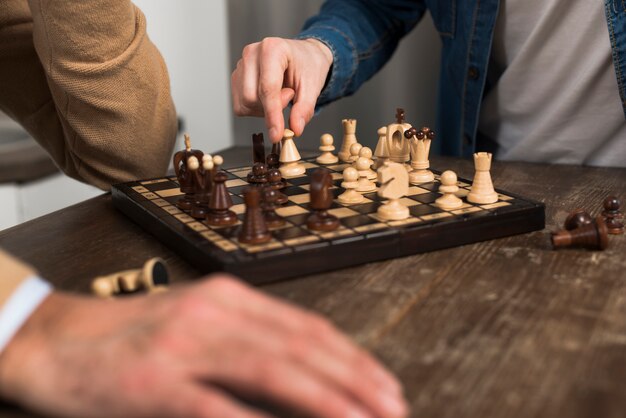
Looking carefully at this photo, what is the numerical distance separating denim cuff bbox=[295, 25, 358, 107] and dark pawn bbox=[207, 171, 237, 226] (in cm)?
86

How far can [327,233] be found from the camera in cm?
106

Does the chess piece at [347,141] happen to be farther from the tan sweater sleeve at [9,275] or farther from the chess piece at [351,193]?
the tan sweater sleeve at [9,275]

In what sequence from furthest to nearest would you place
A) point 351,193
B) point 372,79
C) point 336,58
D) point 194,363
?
1. point 372,79
2. point 336,58
3. point 351,193
4. point 194,363

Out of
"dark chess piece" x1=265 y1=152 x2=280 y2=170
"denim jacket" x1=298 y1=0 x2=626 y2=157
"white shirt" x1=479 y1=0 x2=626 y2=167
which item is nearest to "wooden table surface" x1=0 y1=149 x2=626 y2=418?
"dark chess piece" x1=265 y1=152 x2=280 y2=170

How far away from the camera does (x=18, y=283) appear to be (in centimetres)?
76

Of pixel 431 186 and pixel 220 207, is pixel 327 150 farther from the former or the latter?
pixel 220 207

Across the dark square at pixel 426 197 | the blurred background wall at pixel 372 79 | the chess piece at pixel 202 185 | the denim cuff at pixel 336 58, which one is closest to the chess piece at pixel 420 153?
the dark square at pixel 426 197

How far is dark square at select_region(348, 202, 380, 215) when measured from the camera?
3.88ft

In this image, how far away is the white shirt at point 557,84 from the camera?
1.85 metres

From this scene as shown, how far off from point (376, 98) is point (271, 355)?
7.30 feet

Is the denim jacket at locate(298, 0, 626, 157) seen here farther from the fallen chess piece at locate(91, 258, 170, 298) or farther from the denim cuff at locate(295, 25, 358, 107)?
the fallen chess piece at locate(91, 258, 170, 298)

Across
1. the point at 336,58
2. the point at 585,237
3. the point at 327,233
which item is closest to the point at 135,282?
the point at 327,233

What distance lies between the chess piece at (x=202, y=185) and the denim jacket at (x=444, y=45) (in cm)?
78

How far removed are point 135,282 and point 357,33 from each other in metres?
1.35
